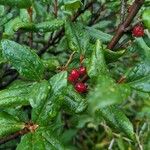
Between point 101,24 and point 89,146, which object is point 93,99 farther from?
point 89,146

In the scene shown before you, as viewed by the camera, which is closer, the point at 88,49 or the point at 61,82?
the point at 61,82

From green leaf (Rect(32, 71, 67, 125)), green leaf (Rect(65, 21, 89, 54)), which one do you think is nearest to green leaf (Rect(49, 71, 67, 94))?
green leaf (Rect(32, 71, 67, 125))

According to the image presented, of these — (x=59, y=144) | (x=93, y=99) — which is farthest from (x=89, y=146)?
(x=93, y=99)

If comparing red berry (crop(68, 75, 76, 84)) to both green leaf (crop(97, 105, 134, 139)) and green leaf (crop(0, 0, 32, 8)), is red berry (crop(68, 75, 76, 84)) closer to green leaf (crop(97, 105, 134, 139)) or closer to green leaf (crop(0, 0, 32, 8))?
green leaf (crop(97, 105, 134, 139))

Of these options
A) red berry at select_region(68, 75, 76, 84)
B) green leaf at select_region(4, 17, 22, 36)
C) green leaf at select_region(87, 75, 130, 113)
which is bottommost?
green leaf at select_region(4, 17, 22, 36)

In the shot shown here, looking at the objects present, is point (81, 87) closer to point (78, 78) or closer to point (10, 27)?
point (78, 78)

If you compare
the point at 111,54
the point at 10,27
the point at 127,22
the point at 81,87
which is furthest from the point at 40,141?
the point at 10,27
